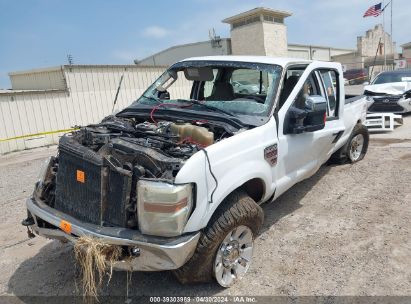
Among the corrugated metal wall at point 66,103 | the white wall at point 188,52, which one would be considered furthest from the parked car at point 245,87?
the white wall at point 188,52

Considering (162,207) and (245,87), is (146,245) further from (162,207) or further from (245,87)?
(245,87)

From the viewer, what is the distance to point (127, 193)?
2.77 meters

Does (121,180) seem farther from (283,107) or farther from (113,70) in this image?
(113,70)

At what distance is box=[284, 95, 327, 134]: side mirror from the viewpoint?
377 centimetres

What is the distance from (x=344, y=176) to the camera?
19.8ft

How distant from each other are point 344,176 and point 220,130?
3.37 m

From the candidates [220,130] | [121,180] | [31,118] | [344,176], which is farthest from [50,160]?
[31,118]

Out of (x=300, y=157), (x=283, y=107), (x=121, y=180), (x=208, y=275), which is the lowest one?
(x=208, y=275)

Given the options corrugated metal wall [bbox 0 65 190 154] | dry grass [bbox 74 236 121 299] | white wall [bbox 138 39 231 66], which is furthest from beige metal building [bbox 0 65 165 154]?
white wall [bbox 138 39 231 66]

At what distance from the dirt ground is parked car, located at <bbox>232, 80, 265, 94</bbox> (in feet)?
5.12

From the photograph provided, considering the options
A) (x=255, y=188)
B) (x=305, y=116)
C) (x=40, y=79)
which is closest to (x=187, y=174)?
(x=255, y=188)

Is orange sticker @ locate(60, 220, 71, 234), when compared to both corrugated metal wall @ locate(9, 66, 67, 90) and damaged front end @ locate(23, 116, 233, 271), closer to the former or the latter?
damaged front end @ locate(23, 116, 233, 271)

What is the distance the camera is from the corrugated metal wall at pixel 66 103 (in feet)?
39.5

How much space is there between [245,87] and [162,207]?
291 cm
